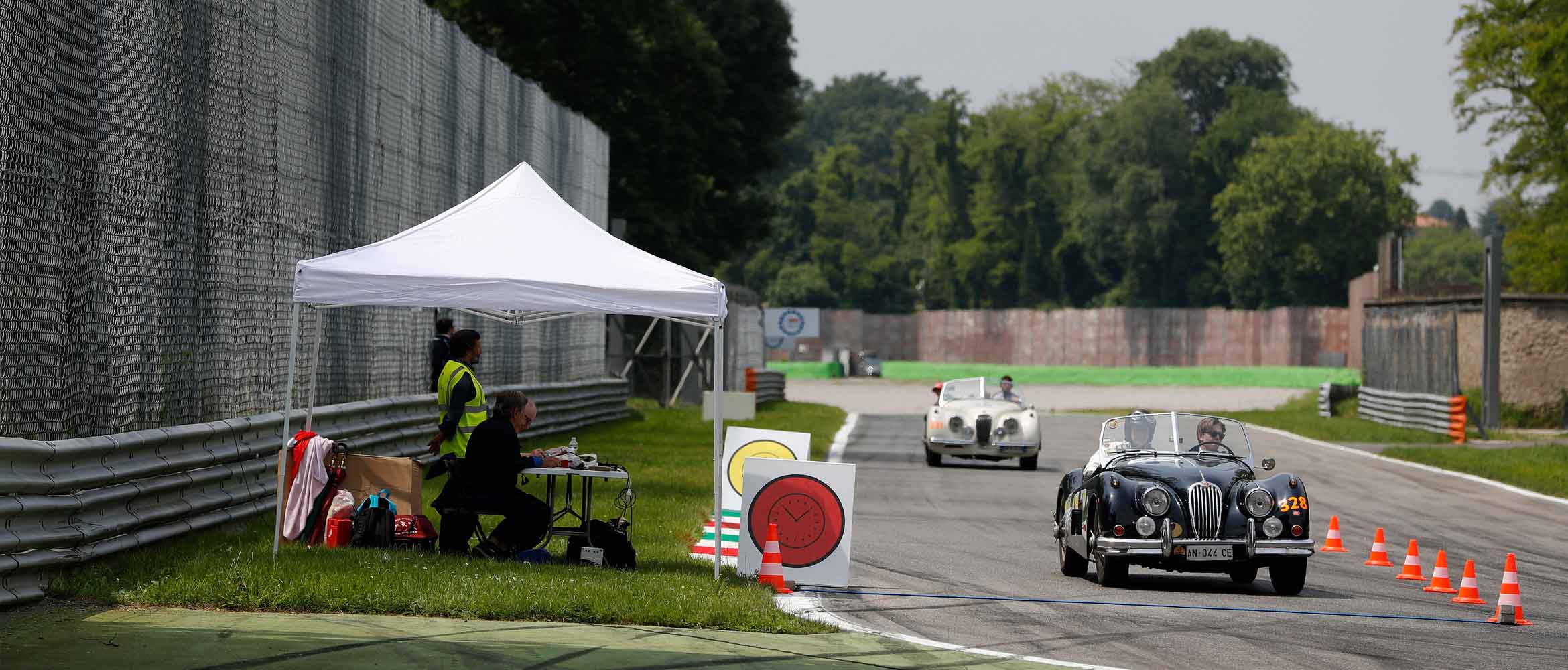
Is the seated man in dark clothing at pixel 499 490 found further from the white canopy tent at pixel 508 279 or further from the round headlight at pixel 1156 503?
the round headlight at pixel 1156 503

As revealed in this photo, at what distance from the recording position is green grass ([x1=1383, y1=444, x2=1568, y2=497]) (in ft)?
83.9

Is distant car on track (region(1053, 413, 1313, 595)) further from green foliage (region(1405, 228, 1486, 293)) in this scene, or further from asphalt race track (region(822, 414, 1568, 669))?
green foliage (region(1405, 228, 1486, 293))

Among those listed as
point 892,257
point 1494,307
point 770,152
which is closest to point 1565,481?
point 1494,307

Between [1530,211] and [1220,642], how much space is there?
5341cm

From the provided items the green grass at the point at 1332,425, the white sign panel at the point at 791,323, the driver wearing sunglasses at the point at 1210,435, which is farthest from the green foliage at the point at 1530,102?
the driver wearing sunglasses at the point at 1210,435

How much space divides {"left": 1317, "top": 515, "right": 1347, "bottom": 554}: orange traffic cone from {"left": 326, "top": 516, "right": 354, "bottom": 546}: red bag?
30.4 ft

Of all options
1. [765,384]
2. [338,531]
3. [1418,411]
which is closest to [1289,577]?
[338,531]

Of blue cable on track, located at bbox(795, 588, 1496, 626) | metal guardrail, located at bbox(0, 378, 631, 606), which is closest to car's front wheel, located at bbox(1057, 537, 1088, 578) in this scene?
blue cable on track, located at bbox(795, 588, 1496, 626)

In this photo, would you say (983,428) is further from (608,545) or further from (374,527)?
(374,527)

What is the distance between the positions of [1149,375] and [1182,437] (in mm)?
65091

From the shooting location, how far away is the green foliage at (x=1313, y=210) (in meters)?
95.5

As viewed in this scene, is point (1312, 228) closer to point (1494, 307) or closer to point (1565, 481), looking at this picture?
point (1494, 307)

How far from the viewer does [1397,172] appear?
9719cm

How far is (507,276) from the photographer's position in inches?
477
